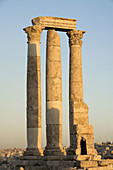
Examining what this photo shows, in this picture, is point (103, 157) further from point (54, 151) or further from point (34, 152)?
point (34, 152)

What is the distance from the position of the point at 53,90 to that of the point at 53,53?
15.1ft

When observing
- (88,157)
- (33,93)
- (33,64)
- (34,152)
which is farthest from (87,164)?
(33,64)

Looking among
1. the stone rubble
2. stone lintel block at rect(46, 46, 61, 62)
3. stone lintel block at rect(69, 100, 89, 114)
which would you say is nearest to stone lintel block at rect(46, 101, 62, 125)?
stone lintel block at rect(69, 100, 89, 114)

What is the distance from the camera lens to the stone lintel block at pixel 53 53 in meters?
63.8

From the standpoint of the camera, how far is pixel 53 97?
63000 mm

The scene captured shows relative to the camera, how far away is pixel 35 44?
64.5 metres

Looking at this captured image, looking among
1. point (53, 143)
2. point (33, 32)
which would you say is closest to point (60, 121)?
point (53, 143)

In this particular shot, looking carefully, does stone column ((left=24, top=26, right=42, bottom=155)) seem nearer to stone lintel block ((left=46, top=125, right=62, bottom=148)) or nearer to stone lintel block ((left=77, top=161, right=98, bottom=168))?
stone lintel block ((left=46, top=125, right=62, bottom=148))

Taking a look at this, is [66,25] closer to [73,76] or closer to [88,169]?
[73,76]

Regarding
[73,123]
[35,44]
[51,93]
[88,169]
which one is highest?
[35,44]

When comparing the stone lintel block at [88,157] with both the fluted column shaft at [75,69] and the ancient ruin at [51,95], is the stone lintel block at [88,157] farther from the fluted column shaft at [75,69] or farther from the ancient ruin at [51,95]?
the fluted column shaft at [75,69]

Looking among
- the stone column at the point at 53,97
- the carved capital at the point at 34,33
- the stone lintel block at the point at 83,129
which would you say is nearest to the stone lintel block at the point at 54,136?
the stone column at the point at 53,97

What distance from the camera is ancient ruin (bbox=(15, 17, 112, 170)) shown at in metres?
60.4

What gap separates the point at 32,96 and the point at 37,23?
9186mm
